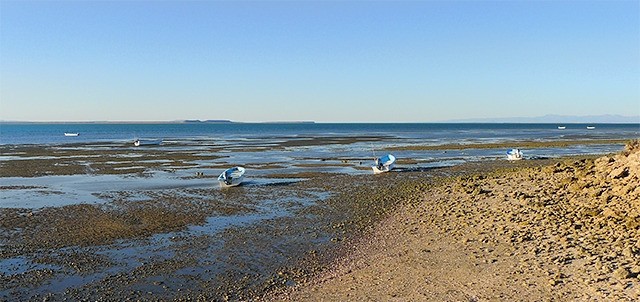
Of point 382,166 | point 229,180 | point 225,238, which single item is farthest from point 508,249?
point 382,166

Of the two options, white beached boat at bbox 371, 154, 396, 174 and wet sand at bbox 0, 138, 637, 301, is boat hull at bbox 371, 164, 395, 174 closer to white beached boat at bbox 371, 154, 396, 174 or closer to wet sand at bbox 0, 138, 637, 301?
white beached boat at bbox 371, 154, 396, 174

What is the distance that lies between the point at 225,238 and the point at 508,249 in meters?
9.66

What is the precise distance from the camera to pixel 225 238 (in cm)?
1900

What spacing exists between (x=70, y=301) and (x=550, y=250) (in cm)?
1269

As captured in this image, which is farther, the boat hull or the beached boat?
the boat hull

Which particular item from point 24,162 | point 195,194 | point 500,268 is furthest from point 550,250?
point 24,162

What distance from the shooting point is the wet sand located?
1397cm

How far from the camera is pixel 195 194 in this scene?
2925 centimetres

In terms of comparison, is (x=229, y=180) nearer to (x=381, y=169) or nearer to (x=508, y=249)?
(x=381, y=169)

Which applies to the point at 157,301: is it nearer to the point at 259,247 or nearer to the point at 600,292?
the point at 259,247

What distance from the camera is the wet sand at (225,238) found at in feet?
45.8

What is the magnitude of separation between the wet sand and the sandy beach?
138 millimetres

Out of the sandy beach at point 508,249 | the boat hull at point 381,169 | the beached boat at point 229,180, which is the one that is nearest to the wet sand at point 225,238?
the sandy beach at point 508,249


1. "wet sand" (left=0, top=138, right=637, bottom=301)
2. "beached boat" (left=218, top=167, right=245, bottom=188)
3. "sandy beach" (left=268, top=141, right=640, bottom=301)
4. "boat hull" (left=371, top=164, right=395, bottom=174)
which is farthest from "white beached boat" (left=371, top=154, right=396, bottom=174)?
"sandy beach" (left=268, top=141, right=640, bottom=301)
